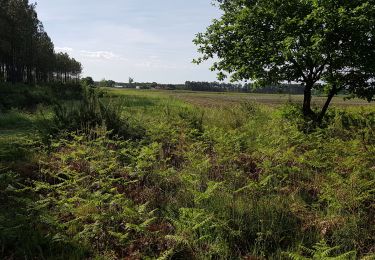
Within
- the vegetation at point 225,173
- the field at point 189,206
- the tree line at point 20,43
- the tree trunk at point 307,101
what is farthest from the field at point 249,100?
the tree line at point 20,43

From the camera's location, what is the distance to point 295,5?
49.1 ft

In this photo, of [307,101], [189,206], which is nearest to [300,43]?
[307,101]

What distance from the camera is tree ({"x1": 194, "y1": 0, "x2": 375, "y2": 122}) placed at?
1317 cm

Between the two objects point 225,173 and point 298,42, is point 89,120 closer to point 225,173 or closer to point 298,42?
point 225,173

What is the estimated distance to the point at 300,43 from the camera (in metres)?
14.6

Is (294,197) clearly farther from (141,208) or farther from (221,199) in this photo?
(141,208)

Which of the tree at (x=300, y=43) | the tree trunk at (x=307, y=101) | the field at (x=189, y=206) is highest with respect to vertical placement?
the tree at (x=300, y=43)

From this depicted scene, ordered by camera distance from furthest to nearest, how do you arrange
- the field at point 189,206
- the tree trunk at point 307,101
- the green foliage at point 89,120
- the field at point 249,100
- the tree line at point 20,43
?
the tree line at point 20,43 → the field at point 249,100 → the tree trunk at point 307,101 → the green foliage at point 89,120 → the field at point 189,206

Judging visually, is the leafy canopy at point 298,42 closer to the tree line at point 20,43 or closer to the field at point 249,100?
the field at point 249,100

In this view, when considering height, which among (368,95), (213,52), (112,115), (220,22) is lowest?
(112,115)

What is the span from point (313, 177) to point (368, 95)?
875 centimetres

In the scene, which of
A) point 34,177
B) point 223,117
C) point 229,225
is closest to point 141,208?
point 229,225

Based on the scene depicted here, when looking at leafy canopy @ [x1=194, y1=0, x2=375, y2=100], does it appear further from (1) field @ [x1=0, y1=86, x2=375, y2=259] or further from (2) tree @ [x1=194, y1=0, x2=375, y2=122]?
(1) field @ [x1=0, y1=86, x2=375, y2=259]

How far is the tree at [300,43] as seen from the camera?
13.2 meters
